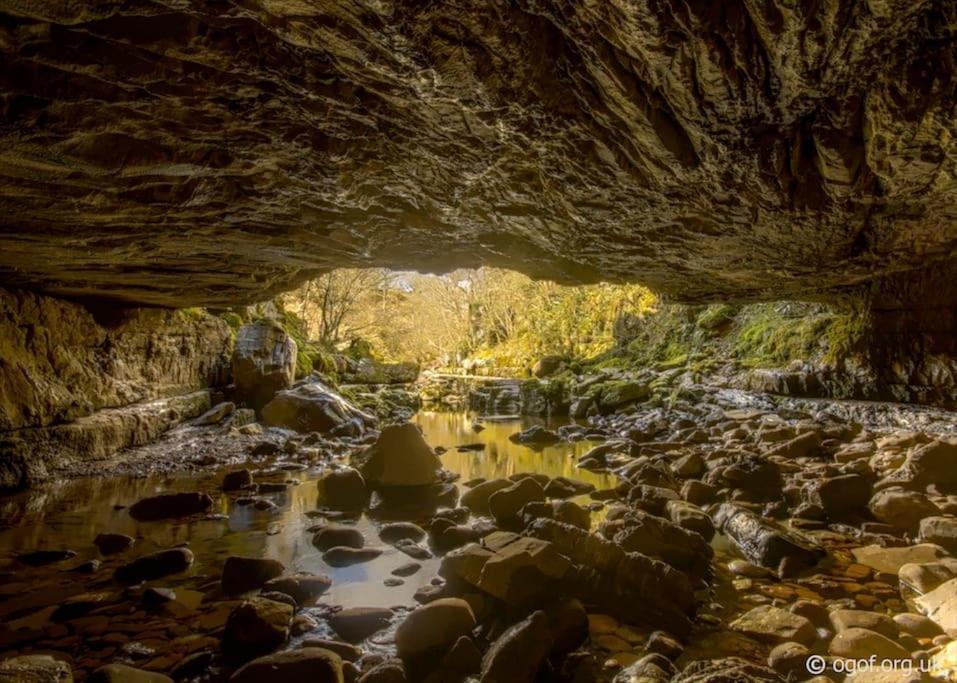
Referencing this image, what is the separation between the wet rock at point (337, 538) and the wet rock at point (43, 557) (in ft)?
7.14

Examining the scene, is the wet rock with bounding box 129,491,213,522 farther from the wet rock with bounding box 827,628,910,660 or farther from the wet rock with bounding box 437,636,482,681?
the wet rock with bounding box 827,628,910,660

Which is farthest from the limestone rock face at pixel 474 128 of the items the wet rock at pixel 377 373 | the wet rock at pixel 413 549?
the wet rock at pixel 377 373

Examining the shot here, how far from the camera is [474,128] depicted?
3.55 m

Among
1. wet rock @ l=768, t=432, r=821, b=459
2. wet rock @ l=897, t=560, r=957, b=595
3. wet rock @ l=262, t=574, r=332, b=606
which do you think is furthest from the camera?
wet rock @ l=768, t=432, r=821, b=459

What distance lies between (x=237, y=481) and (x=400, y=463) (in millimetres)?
2350

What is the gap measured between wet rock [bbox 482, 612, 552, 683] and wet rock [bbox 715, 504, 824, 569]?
2381 mm

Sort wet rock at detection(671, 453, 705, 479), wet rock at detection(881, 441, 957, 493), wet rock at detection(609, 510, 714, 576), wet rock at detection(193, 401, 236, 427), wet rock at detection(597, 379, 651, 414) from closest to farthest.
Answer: wet rock at detection(609, 510, 714, 576) → wet rock at detection(881, 441, 957, 493) → wet rock at detection(671, 453, 705, 479) → wet rock at detection(193, 401, 236, 427) → wet rock at detection(597, 379, 651, 414)

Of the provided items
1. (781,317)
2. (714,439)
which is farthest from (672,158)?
(781,317)

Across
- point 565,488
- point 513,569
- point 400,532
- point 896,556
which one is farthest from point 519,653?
point 565,488

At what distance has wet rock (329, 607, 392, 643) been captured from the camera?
3117 mm

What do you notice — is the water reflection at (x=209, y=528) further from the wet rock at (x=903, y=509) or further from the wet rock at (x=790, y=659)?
the wet rock at (x=903, y=509)

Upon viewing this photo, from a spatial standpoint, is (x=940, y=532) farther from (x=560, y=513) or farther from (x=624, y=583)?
(x=560, y=513)

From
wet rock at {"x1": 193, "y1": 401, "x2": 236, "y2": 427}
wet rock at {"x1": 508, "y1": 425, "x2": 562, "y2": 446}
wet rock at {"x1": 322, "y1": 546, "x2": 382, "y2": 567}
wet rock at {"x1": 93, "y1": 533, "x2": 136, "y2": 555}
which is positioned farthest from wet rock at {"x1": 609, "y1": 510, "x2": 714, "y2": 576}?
wet rock at {"x1": 193, "y1": 401, "x2": 236, "y2": 427}

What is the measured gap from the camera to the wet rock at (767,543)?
3936 millimetres
